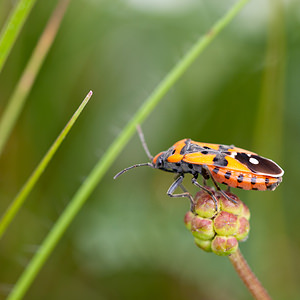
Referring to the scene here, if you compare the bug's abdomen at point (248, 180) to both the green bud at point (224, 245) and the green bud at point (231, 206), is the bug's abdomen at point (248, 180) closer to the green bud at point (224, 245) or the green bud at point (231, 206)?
the green bud at point (231, 206)

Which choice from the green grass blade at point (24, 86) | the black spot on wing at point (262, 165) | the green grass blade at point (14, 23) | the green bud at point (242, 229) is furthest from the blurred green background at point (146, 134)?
the green grass blade at point (14, 23)

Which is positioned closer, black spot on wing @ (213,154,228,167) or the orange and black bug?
the orange and black bug

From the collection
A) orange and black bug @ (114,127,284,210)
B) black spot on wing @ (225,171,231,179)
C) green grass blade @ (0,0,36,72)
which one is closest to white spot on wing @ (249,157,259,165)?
orange and black bug @ (114,127,284,210)

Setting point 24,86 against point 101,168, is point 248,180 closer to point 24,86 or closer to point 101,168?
point 101,168

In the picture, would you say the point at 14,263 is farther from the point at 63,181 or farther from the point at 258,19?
the point at 258,19

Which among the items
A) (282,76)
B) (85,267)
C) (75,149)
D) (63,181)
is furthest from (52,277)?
(282,76)

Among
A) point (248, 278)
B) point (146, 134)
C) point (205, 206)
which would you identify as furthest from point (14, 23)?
point (146, 134)

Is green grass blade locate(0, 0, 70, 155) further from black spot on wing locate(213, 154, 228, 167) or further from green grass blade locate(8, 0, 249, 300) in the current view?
black spot on wing locate(213, 154, 228, 167)
